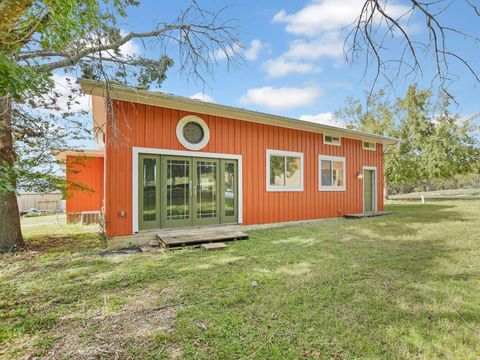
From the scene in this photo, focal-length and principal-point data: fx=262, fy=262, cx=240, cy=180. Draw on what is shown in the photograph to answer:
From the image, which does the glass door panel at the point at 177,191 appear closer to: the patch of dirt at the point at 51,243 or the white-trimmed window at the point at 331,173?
the patch of dirt at the point at 51,243

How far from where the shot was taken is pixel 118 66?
12.2 ft

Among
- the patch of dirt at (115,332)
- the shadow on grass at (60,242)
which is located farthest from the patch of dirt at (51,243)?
the patch of dirt at (115,332)

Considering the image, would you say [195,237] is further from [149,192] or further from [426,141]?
[426,141]

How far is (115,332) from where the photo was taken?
7.33 ft

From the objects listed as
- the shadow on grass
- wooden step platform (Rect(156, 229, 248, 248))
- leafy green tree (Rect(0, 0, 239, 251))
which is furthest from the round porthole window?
the shadow on grass

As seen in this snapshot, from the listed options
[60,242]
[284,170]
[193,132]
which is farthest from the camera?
[284,170]

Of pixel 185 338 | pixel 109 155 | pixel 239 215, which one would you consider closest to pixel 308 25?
pixel 185 338

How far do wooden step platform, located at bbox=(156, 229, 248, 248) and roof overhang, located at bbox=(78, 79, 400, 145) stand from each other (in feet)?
9.54

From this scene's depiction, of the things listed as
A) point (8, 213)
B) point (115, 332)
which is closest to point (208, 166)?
point (8, 213)

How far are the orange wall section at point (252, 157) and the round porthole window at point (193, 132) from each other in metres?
0.13

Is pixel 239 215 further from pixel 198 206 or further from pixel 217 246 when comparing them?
pixel 217 246

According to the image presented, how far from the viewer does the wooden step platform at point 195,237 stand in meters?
5.24

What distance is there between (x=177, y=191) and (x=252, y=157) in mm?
2436

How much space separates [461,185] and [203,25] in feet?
175
